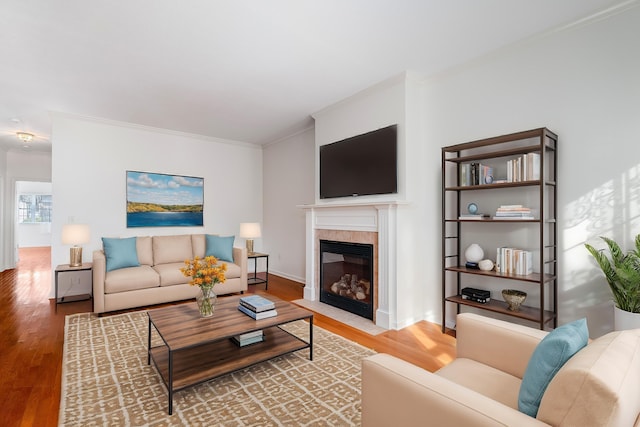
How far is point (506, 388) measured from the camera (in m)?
1.44

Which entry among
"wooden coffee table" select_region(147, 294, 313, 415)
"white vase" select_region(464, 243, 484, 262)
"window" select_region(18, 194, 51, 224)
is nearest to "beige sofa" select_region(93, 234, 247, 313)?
"wooden coffee table" select_region(147, 294, 313, 415)

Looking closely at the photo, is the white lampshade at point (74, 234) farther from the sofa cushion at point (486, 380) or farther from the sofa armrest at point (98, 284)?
the sofa cushion at point (486, 380)

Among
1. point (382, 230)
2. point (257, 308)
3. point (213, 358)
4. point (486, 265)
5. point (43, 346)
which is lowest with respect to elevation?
point (43, 346)

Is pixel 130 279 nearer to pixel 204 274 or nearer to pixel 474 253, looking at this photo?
pixel 204 274

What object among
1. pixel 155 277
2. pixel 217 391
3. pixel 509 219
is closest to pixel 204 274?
pixel 217 391

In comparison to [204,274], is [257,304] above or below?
below

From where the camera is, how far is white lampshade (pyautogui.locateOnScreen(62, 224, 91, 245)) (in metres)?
4.11

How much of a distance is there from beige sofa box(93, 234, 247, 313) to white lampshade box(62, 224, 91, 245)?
0.25m

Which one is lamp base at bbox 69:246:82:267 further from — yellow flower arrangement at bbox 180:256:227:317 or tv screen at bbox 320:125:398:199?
tv screen at bbox 320:125:398:199

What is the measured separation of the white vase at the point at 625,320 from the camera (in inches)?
81.9

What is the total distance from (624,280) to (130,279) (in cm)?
478

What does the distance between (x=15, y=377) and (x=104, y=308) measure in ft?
4.58

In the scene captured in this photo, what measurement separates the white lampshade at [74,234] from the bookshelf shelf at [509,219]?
450 cm

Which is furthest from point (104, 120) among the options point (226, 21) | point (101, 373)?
point (101, 373)
